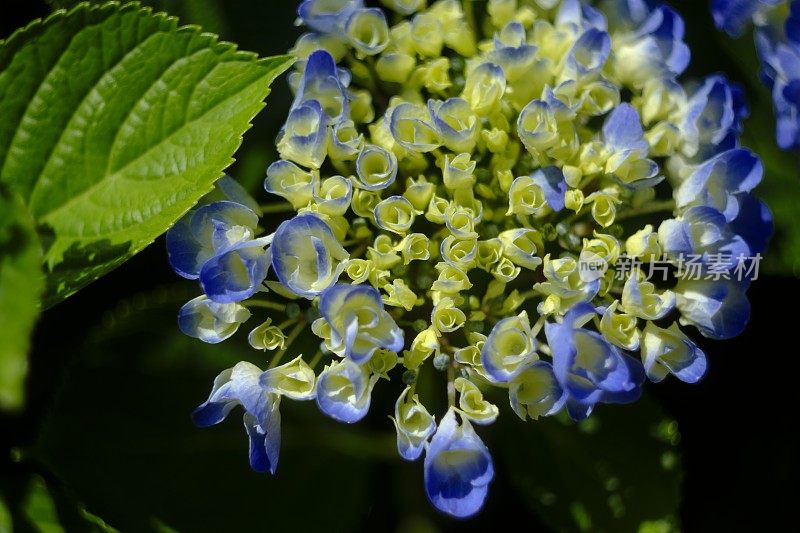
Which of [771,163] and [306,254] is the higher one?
[306,254]

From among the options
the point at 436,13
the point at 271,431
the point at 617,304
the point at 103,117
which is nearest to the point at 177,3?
the point at 103,117

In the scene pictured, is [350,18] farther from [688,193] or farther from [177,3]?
[688,193]

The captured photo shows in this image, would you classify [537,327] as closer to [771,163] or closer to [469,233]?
[469,233]

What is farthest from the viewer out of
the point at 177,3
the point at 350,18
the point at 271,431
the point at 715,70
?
the point at 715,70

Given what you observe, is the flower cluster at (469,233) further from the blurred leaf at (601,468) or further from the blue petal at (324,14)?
the blurred leaf at (601,468)

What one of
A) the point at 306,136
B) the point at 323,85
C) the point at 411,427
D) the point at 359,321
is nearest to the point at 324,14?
the point at 323,85
